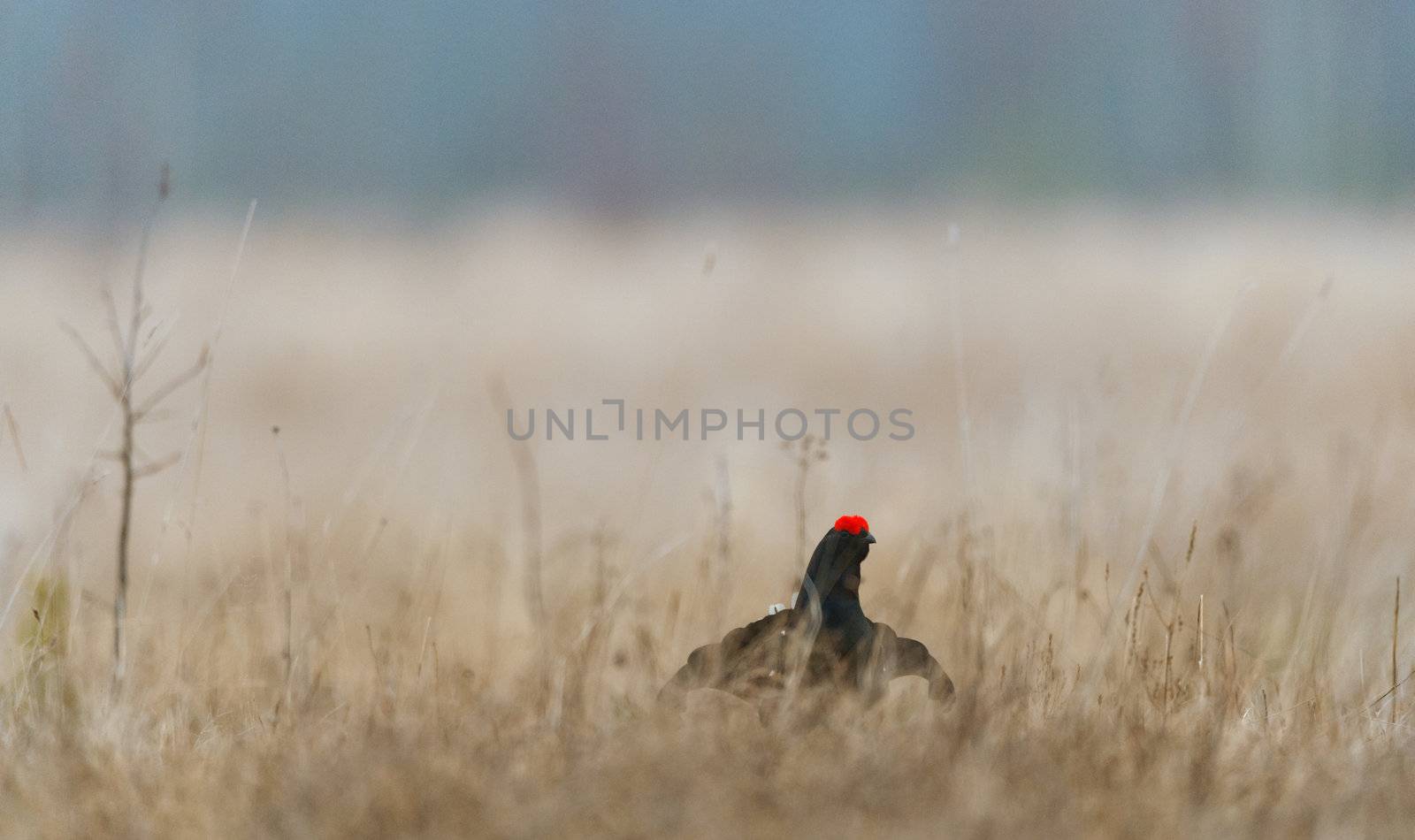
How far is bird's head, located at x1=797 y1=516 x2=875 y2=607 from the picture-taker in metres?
2.27

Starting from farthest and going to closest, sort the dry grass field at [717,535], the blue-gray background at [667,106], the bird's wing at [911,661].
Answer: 1. the blue-gray background at [667,106]
2. the bird's wing at [911,661]
3. the dry grass field at [717,535]

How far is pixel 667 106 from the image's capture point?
72.5 feet

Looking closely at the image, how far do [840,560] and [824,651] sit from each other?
0.54ft

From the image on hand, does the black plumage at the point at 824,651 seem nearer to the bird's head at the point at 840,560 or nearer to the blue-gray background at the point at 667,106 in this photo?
the bird's head at the point at 840,560

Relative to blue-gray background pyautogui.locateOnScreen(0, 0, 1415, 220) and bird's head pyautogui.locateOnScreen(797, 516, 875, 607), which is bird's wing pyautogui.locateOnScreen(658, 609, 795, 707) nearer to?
bird's head pyautogui.locateOnScreen(797, 516, 875, 607)

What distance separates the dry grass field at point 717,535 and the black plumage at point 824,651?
7cm

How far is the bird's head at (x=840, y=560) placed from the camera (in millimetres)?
2270

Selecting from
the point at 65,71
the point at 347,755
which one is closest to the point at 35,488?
the point at 347,755

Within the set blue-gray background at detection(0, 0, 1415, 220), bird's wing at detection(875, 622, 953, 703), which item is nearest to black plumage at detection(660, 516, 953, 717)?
bird's wing at detection(875, 622, 953, 703)

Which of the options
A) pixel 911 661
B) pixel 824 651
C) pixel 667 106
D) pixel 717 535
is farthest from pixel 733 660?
pixel 667 106

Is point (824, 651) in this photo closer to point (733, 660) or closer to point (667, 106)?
point (733, 660)

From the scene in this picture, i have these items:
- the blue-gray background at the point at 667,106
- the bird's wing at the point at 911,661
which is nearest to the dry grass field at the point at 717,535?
the bird's wing at the point at 911,661

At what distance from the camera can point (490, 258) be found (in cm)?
1113

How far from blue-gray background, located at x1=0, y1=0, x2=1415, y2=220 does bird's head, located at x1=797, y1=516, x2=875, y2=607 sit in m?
13.6
